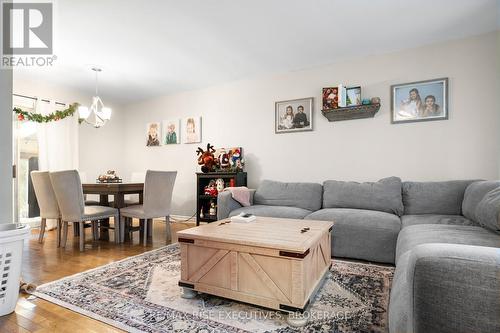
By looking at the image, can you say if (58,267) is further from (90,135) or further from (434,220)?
(434,220)

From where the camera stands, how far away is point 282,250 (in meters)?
1.53

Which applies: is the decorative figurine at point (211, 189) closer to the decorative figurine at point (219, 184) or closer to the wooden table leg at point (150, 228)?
the decorative figurine at point (219, 184)

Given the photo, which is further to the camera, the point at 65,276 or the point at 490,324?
the point at 65,276

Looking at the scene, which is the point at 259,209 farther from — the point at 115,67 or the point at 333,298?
the point at 115,67

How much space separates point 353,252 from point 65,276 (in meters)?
2.56

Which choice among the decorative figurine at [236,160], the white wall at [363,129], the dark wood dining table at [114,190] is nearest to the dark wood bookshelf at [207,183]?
the decorative figurine at [236,160]

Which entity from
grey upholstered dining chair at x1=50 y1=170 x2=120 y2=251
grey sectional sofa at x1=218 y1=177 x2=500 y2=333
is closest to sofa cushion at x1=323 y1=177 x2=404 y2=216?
grey sectional sofa at x1=218 y1=177 x2=500 y2=333

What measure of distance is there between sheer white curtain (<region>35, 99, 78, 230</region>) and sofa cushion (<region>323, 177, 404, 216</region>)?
4138 mm

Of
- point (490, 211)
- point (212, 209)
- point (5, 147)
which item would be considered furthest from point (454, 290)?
point (212, 209)

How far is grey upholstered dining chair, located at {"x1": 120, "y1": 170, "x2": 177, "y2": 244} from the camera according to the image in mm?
3240

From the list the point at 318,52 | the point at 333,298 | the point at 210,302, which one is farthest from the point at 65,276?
the point at 318,52

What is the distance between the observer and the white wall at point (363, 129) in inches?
112

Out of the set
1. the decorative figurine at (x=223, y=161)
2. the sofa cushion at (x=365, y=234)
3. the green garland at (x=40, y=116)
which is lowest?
the sofa cushion at (x=365, y=234)

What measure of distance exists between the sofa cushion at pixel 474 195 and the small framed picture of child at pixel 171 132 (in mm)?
4143
